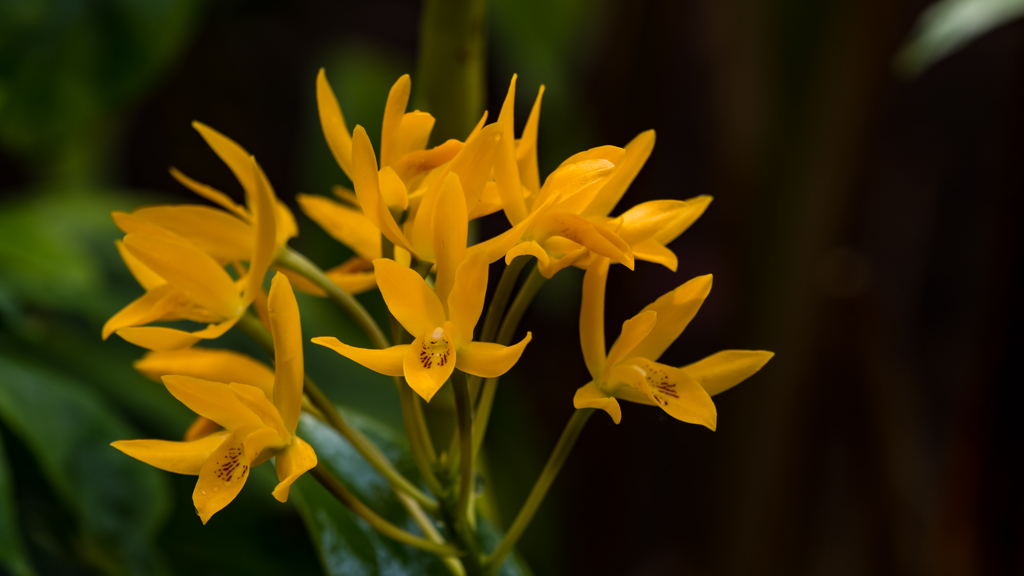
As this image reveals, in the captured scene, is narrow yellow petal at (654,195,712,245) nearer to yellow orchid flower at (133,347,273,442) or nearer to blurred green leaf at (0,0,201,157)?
yellow orchid flower at (133,347,273,442)

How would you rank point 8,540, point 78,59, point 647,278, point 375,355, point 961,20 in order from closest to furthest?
1. point 375,355
2. point 8,540
3. point 961,20
4. point 78,59
5. point 647,278

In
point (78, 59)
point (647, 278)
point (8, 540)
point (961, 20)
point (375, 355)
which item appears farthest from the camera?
point (647, 278)

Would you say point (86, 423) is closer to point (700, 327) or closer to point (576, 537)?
point (576, 537)

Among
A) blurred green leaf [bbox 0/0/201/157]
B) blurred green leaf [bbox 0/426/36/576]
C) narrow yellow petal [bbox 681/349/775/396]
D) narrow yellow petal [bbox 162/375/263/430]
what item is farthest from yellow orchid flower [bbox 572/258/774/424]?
blurred green leaf [bbox 0/0/201/157]

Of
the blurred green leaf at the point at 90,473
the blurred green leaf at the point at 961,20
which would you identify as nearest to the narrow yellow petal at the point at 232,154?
the blurred green leaf at the point at 90,473

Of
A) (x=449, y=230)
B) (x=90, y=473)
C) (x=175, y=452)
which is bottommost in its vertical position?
(x=90, y=473)

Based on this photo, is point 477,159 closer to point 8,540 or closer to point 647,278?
point 8,540

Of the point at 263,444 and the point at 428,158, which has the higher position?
the point at 428,158

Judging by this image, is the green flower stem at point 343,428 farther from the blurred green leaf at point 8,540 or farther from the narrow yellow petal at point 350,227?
the blurred green leaf at point 8,540

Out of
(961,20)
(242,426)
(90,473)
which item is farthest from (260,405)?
(961,20)
